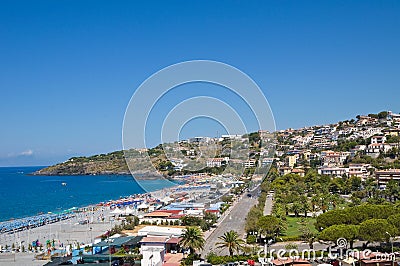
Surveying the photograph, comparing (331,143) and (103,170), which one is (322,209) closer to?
(331,143)

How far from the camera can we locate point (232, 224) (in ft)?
71.6

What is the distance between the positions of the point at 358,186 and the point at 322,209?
10.0 metres

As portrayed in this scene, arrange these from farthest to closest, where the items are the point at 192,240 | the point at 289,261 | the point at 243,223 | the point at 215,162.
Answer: the point at 215,162
the point at 243,223
the point at 192,240
the point at 289,261

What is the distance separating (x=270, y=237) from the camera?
17031mm

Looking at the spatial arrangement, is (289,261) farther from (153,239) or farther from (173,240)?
(153,239)

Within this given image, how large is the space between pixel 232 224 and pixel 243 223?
0.52 metres

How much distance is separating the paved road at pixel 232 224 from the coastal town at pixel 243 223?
0.05 metres

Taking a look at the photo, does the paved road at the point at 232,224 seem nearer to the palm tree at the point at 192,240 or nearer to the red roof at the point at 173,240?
the palm tree at the point at 192,240

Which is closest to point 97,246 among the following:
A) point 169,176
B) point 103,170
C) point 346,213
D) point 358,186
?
point 346,213

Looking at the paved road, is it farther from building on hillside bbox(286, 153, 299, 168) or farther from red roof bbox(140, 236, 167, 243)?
building on hillside bbox(286, 153, 299, 168)

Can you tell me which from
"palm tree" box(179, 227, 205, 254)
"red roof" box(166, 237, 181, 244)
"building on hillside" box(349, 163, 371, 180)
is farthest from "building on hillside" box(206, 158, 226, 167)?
"palm tree" box(179, 227, 205, 254)

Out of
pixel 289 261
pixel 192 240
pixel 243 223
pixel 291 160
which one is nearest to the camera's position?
pixel 289 261

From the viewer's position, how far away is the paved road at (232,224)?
15.6 meters

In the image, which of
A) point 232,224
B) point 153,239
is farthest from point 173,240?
point 232,224
